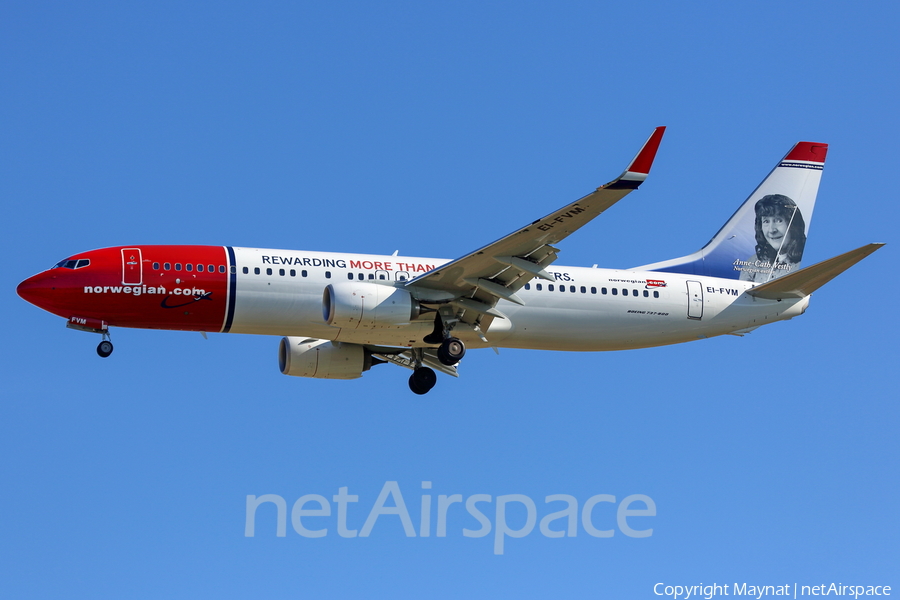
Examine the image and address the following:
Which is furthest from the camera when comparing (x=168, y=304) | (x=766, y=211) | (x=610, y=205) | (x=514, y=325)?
(x=766, y=211)

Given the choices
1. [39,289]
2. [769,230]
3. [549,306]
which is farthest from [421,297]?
[769,230]

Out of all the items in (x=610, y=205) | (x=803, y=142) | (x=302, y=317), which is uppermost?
(x=803, y=142)

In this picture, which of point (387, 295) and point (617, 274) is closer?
point (387, 295)

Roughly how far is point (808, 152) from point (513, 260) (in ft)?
51.7

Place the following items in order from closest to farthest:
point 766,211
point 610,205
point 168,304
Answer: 1. point 610,205
2. point 168,304
3. point 766,211

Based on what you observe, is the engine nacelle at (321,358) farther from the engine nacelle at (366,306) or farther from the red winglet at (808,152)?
the red winglet at (808,152)

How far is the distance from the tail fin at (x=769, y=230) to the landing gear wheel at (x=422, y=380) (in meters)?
7.86

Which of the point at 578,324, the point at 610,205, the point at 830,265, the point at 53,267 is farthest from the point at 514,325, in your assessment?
the point at 53,267

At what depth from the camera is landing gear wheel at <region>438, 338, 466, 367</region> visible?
3400cm

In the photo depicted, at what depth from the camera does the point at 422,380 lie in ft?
122

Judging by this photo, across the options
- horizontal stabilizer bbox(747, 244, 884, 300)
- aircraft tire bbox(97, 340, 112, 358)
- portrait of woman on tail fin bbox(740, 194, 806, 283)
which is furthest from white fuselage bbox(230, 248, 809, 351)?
aircraft tire bbox(97, 340, 112, 358)

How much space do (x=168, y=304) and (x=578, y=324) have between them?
1226 centimetres

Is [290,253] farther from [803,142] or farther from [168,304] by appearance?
[803,142]

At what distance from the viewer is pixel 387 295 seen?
Result: 3294 cm
